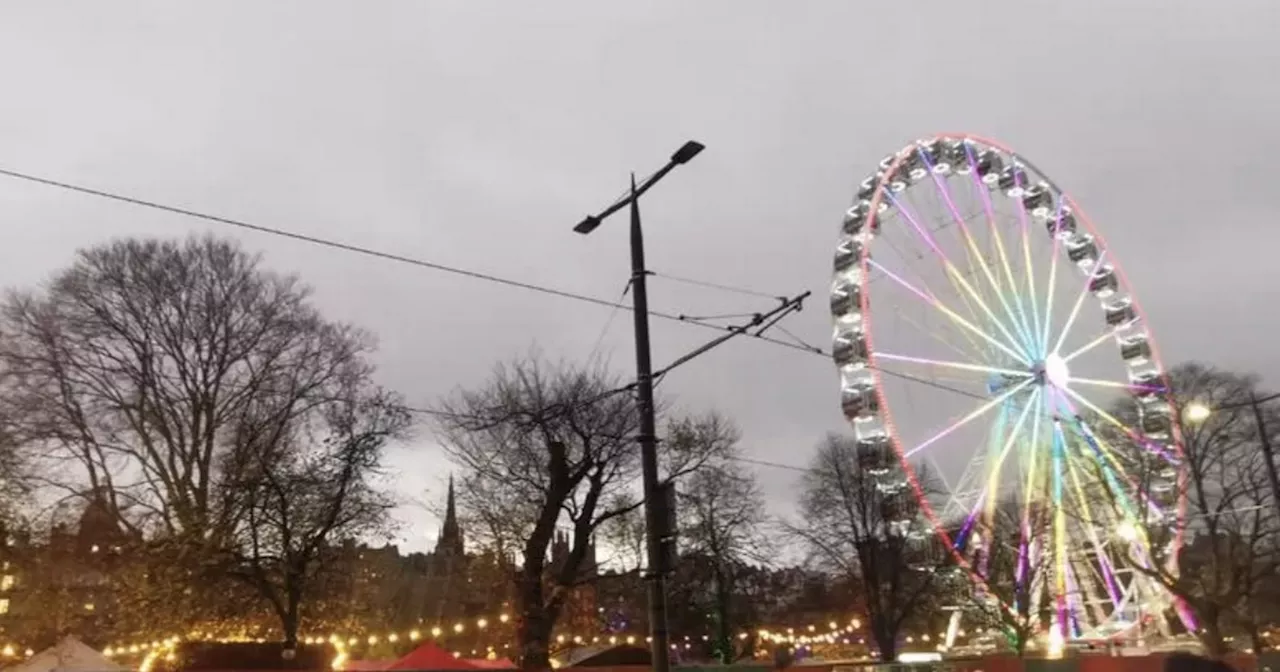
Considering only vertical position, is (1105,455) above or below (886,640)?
above

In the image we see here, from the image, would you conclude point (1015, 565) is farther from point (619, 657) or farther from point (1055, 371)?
point (619, 657)

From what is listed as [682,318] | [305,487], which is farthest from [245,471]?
[682,318]

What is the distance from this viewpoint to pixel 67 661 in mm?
23766

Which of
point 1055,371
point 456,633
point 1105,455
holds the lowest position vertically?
point 456,633

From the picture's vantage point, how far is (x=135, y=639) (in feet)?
86.1

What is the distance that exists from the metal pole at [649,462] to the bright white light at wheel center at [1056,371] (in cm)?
1986

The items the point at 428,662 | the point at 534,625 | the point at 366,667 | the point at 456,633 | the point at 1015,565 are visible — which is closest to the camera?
the point at 428,662

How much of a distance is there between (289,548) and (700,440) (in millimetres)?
13697

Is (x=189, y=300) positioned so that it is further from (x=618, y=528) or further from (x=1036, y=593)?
(x=1036, y=593)

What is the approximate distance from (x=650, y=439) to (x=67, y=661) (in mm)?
19258

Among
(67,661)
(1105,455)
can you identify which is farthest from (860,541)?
(67,661)

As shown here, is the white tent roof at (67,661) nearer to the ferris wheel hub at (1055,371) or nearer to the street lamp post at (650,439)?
the street lamp post at (650,439)

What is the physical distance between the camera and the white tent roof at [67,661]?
23.4 metres

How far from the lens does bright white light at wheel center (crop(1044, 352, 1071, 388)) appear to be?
28.8 meters
